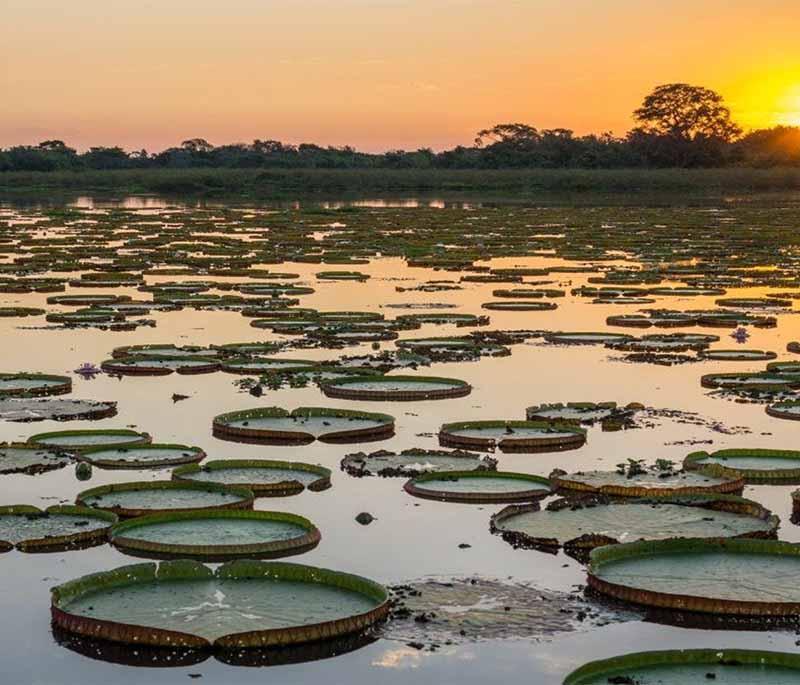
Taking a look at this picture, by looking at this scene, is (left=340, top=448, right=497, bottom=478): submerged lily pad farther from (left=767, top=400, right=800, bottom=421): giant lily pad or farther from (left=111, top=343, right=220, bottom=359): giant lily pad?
(left=111, top=343, right=220, bottom=359): giant lily pad

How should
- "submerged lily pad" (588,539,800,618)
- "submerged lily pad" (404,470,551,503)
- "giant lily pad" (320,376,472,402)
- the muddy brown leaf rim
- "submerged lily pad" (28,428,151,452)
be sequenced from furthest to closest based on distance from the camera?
1. "giant lily pad" (320,376,472,402)
2. "submerged lily pad" (28,428,151,452)
3. "submerged lily pad" (404,470,551,503)
4. the muddy brown leaf rim
5. "submerged lily pad" (588,539,800,618)

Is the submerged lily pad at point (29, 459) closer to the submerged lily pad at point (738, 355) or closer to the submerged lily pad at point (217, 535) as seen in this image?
A: the submerged lily pad at point (217, 535)

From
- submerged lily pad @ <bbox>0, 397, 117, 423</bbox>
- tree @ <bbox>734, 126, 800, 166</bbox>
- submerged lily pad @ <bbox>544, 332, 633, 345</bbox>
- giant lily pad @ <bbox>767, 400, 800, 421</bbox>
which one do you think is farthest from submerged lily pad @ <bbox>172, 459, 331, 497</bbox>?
tree @ <bbox>734, 126, 800, 166</bbox>

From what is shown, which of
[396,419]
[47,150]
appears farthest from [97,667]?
[47,150]

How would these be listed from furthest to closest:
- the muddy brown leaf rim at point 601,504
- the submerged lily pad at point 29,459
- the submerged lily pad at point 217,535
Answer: the submerged lily pad at point 29,459, the muddy brown leaf rim at point 601,504, the submerged lily pad at point 217,535

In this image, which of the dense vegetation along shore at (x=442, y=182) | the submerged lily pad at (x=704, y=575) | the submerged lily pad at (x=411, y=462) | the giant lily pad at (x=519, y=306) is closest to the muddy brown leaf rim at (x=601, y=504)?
the submerged lily pad at (x=704, y=575)

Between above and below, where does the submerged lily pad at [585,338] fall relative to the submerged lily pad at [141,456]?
above

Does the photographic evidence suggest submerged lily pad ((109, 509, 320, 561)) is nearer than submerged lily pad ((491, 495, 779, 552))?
Yes
